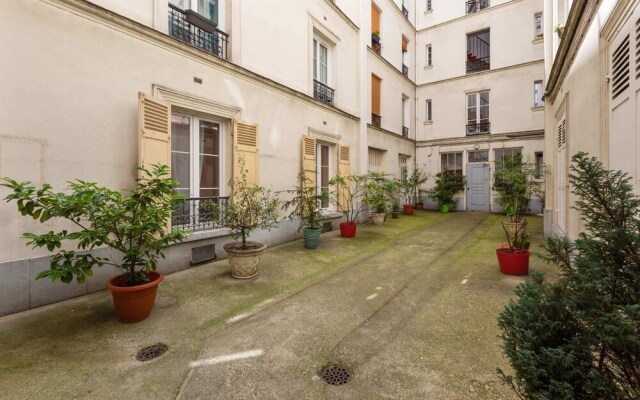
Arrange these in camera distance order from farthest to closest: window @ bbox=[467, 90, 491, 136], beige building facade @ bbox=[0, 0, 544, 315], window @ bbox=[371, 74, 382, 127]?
1. window @ bbox=[467, 90, 491, 136]
2. window @ bbox=[371, 74, 382, 127]
3. beige building facade @ bbox=[0, 0, 544, 315]

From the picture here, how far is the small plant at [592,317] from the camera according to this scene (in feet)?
3.66

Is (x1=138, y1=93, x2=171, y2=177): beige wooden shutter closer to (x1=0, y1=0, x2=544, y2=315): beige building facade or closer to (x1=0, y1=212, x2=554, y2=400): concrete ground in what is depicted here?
(x1=0, y1=0, x2=544, y2=315): beige building facade

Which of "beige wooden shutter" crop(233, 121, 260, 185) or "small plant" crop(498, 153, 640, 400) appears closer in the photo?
"small plant" crop(498, 153, 640, 400)

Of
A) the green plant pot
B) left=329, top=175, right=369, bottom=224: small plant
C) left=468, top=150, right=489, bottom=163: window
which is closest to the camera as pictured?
the green plant pot

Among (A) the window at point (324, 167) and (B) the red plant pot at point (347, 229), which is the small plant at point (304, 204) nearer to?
(B) the red plant pot at point (347, 229)

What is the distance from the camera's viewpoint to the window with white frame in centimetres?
810

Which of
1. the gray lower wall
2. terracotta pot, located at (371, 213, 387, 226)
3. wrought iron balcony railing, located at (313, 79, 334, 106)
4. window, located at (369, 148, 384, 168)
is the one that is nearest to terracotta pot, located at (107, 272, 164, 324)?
the gray lower wall

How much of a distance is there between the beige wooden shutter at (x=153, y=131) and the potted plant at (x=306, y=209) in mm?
2575

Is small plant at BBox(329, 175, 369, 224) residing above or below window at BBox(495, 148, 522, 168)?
below

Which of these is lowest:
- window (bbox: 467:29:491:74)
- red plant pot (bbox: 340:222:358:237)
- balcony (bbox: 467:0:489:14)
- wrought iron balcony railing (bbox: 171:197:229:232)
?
red plant pot (bbox: 340:222:358:237)

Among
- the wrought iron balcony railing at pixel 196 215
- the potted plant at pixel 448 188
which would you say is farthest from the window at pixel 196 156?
the potted plant at pixel 448 188

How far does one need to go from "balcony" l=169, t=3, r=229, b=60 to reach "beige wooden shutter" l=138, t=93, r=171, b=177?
1.28 meters

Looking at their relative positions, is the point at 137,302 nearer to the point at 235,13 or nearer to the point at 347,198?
the point at 235,13

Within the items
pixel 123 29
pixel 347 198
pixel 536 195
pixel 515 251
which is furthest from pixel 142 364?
pixel 536 195
